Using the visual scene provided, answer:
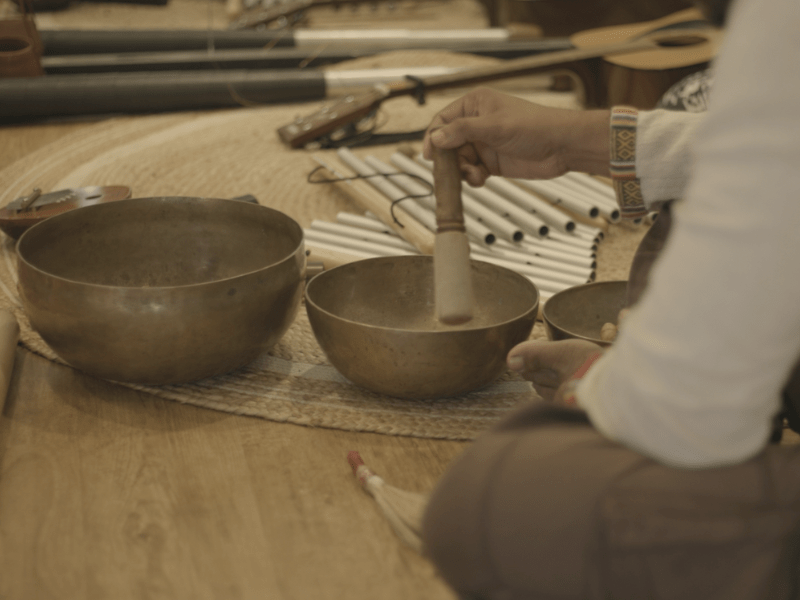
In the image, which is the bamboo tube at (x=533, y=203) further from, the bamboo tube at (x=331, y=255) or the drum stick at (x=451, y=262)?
the drum stick at (x=451, y=262)

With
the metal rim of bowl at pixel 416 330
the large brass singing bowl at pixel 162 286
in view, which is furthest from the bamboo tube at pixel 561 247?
the large brass singing bowl at pixel 162 286

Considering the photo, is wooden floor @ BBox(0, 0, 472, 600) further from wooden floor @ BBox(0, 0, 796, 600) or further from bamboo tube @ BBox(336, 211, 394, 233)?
bamboo tube @ BBox(336, 211, 394, 233)

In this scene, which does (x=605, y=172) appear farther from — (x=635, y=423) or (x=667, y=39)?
(x=667, y=39)

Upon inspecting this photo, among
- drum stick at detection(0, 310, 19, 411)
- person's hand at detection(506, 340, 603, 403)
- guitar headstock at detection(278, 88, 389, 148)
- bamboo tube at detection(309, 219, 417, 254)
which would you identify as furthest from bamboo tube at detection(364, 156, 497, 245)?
drum stick at detection(0, 310, 19, 411)

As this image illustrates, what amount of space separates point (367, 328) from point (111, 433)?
0.38 metres

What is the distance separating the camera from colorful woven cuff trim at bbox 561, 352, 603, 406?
2.86 ft

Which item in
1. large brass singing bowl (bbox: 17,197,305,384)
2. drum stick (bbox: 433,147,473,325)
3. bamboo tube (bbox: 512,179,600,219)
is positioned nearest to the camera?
drum stick (bbox: 433,147,473,325)

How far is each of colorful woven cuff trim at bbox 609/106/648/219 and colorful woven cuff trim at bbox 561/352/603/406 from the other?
31cm

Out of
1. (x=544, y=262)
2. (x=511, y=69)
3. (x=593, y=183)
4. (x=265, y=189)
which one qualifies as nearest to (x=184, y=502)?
(x=544, y=262)

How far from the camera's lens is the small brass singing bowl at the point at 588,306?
1.37 m

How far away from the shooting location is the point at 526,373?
41.6 inches

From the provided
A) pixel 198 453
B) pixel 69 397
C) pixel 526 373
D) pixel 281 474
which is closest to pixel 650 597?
pixel 526 373

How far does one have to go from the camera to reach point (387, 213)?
5.92 ft

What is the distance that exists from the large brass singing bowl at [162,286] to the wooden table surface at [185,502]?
0.09 meters
